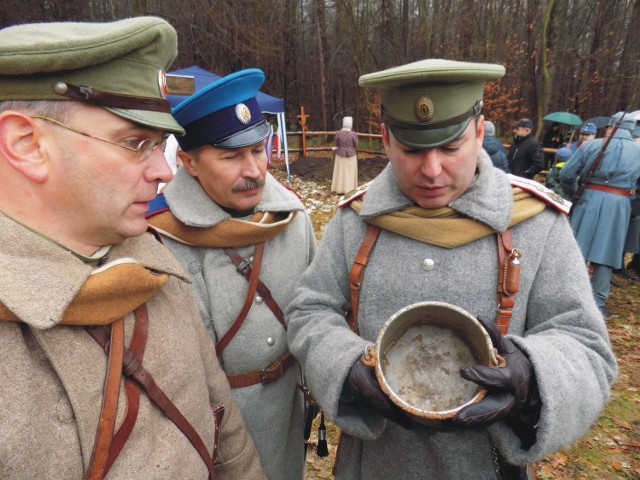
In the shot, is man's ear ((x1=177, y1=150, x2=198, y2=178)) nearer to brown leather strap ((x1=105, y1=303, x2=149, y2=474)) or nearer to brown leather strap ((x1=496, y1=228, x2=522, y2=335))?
brown leather strap ((x1=105, y1=303, x2=149, y2=474))

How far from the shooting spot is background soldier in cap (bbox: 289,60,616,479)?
1191mm

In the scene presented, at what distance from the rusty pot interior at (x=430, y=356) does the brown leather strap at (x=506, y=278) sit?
18 centimetres

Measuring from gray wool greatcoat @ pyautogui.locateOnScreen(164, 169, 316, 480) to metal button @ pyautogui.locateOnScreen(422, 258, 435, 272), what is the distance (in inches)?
34.1

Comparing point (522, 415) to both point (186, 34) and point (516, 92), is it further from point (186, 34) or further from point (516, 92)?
point (186, 34)

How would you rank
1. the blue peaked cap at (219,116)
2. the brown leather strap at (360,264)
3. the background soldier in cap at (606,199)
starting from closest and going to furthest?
the brown leather strap at (360,264) < the blue peaked cap at (219,116) < the background soldier in cap at (606,199)

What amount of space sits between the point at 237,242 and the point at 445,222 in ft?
3.36

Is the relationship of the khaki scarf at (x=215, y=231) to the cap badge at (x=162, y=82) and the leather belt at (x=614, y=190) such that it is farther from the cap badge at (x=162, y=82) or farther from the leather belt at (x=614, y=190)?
the leather belt at (x=614, y=190)

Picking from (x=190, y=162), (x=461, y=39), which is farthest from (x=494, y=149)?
(x=461, y=39)

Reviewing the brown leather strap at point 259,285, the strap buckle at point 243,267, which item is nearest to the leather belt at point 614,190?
the brown leather strap at point 259,285

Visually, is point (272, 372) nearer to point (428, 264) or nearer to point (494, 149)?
point (428, 264)

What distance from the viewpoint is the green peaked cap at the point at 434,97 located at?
4.42 ft

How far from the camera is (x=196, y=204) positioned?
1.97 m

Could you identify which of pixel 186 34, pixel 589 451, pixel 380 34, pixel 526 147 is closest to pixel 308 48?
pixel 380 34

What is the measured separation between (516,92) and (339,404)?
73.7 feet
